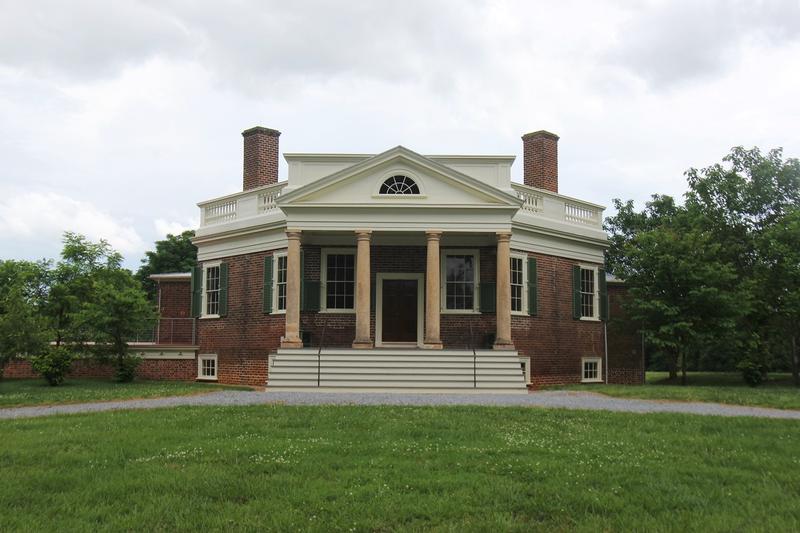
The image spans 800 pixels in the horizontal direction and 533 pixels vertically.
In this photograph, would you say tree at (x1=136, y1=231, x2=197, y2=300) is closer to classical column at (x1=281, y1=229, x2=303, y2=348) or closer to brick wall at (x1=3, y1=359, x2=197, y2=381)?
brick wall at (x1=3, y1=359, x2=197, y2=381)

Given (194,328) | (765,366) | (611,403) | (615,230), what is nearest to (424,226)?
(611,403)

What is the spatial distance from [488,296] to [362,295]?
14.7ft

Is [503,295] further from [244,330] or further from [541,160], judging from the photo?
[244,330]

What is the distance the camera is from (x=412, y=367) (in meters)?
18.1

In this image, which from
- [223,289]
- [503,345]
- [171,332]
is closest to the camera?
[503,345]

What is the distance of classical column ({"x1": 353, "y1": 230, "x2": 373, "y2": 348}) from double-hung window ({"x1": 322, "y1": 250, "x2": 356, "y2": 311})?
2576mm

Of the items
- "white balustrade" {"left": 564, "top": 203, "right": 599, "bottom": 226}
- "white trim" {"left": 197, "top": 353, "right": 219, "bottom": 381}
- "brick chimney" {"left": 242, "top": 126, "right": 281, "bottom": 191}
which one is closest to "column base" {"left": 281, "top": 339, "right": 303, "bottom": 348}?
"white trim" {"left": 197, "top": 353, "right": 219, "bottom": 381}

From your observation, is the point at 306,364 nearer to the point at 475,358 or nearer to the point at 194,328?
the point at 475,358

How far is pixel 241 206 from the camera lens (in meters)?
23.8

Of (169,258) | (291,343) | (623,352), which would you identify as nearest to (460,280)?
(291,343)

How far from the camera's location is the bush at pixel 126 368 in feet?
70.2

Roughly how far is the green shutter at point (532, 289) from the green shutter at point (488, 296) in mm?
1354

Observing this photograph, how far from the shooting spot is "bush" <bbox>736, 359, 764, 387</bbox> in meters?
23.8

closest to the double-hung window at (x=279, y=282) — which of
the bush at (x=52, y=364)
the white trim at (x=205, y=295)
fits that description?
the white trim at (x=205, y=295)
